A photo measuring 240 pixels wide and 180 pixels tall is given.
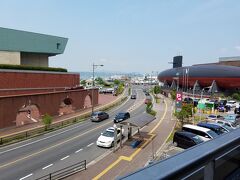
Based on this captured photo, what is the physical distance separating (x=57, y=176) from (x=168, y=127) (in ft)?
67.2

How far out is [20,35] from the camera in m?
49.2

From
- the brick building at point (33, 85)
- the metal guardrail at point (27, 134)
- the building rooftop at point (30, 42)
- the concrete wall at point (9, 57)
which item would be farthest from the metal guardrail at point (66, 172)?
the building rooftop at point (30, 42)

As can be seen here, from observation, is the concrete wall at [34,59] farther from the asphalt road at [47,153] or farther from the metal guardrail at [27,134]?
the asphalt road at [47,153]

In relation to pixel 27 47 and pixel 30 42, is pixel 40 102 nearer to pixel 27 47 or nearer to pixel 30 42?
pixel 27 47

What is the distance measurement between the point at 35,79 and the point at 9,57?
314 inches

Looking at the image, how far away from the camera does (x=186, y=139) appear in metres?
22.2

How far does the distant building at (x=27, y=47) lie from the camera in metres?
46.8

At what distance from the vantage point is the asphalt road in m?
18.9

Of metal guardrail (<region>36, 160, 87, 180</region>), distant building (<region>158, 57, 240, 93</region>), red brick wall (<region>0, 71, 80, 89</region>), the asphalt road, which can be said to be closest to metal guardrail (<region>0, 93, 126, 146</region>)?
the asphalt road

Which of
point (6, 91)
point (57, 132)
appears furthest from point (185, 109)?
point (6, 91)

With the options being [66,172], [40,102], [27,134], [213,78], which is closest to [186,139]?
[66,172]

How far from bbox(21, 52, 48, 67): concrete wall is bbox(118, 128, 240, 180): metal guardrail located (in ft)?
177

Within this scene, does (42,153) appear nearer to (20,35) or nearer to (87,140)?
(87,140)

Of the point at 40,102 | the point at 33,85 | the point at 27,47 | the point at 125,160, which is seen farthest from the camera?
the point at 27,47
